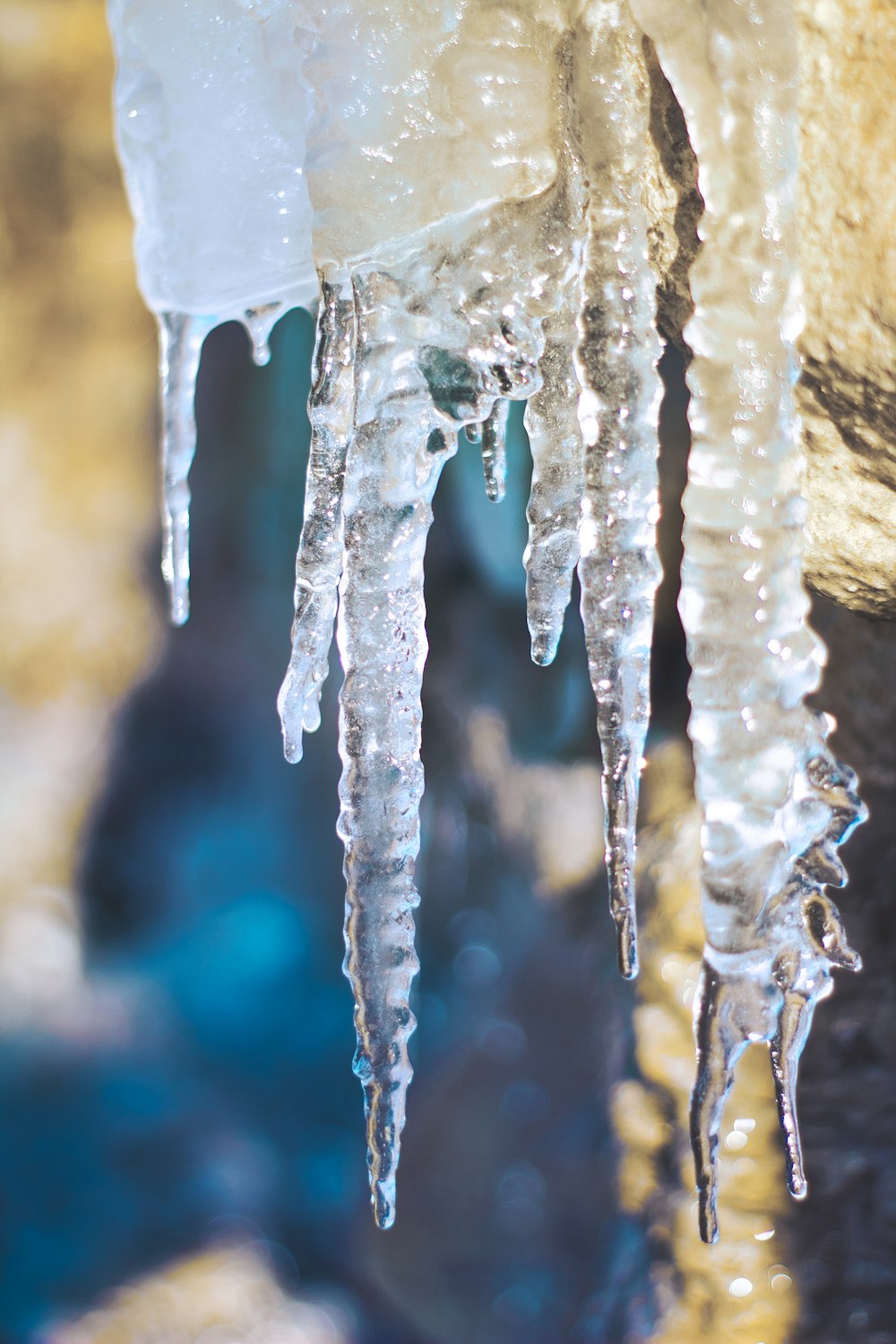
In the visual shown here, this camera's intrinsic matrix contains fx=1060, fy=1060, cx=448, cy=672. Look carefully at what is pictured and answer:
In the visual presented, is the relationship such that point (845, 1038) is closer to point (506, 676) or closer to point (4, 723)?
point (506, 676)

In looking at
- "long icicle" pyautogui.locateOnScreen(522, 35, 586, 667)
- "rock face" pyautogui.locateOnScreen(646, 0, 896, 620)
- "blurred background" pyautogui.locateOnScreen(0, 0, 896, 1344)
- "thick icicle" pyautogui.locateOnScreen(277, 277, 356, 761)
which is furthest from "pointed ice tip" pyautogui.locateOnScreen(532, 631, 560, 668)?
"blurred background" pyautogui.locateOnScreen(0, 0, 896, 1344)

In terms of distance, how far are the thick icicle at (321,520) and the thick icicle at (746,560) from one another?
1.28ft

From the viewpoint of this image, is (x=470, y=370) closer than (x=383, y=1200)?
Yes

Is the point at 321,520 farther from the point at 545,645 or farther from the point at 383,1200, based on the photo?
the point at 383,1200

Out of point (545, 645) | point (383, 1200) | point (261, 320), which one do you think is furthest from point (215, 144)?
point (383, 1200)

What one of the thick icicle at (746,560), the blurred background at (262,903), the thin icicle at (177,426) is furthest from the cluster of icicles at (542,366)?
the blurred background at (262,903)

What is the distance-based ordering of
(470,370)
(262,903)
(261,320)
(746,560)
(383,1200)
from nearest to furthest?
(746,560)
(470,370)
(383,1200)
(261,320)
(262,903)

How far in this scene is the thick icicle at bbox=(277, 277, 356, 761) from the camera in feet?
3.84

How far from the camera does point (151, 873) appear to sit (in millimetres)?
3664

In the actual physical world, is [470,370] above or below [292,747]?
above

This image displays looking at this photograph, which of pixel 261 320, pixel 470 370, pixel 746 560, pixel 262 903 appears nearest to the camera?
pixel 746 560

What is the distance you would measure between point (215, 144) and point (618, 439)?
579 millimetres

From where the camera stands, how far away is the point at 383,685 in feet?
3.83

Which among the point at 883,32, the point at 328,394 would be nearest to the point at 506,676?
the point at 328,394
